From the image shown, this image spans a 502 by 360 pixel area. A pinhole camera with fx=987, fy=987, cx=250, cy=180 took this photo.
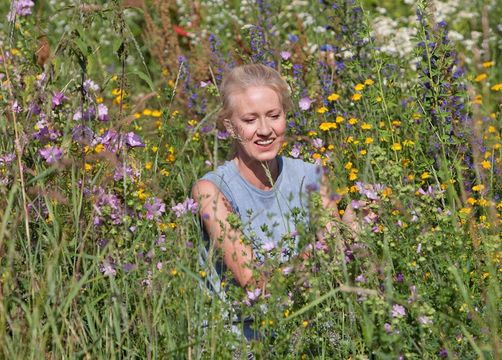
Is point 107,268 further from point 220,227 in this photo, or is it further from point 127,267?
point 220,227

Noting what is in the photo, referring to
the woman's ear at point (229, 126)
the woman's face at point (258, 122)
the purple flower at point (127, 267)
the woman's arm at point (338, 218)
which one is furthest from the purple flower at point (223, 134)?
the purple flower at point (127, 267)

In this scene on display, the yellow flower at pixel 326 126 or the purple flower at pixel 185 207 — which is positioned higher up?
the purple flower at pixel 185 207

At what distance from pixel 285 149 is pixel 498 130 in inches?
43.5

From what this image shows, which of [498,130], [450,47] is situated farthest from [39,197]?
[498,130]

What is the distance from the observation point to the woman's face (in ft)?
11.8

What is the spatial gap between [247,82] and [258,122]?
0.54ft

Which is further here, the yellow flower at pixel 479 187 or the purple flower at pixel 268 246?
the yellow flower at pixel 479 187

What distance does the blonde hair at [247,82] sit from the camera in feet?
12.1

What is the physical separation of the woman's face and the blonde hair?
0.07 ft

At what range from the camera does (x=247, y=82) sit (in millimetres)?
3689

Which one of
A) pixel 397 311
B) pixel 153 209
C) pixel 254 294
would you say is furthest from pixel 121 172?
pixel 397 311

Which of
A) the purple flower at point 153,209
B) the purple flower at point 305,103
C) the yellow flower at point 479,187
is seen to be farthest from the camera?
the purple flower at point 305,103

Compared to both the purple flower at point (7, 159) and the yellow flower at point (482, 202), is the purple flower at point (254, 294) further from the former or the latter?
the yellow flower at point (482, 202)

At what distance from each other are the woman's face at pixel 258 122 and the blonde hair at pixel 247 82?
2 centimetres
